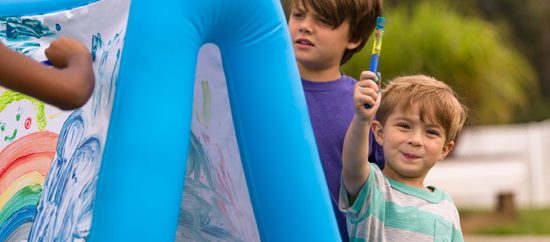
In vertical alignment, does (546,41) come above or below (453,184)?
above

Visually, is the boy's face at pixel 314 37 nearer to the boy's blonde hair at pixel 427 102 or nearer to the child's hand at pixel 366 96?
the boy's blonde hair at pixel 427 102

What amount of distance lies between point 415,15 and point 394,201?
4.90m

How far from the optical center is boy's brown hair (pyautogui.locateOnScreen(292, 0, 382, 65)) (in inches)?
67.0

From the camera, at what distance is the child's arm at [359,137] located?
127 centimetres

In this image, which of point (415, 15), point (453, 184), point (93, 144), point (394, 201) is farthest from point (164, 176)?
point (453, 184)

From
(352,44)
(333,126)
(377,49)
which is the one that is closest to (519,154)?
(352,44)

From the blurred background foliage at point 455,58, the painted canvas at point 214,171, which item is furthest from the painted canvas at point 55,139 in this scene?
the blurred background foliage at point 455,58

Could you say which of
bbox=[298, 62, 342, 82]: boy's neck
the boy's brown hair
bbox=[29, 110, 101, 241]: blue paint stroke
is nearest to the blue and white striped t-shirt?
bbox=[298, 62, 342, 82]: boy's neck

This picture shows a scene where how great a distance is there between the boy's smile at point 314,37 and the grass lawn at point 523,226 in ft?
15.7

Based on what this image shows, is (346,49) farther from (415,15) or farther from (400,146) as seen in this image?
(415,15)

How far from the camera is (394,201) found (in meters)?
1.45

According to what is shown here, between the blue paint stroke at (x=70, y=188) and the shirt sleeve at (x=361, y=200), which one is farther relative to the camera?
the shirt sleeve at (x=361, y=200)

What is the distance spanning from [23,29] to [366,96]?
1.02 metres

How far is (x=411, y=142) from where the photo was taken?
4.82ft
